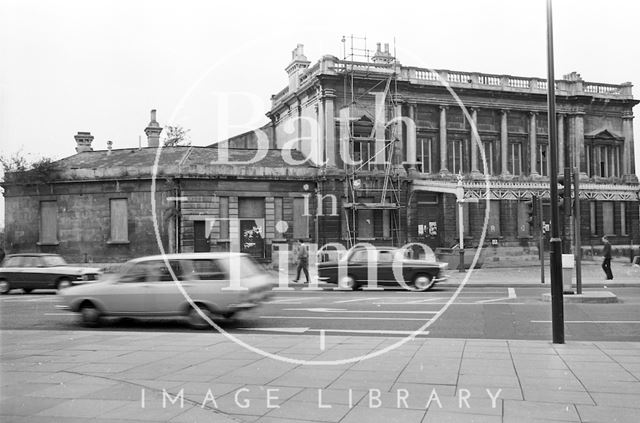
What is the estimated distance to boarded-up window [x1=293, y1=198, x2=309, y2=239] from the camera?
34.8 metres

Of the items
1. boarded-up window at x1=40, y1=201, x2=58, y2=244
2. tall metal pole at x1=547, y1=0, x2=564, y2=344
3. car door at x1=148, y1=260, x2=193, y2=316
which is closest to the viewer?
tall metal pole at x1=547, y1=0, x2=564, y2=344

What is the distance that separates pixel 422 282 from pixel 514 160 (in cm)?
2284

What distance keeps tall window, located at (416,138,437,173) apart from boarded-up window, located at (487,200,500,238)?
15.3 feet

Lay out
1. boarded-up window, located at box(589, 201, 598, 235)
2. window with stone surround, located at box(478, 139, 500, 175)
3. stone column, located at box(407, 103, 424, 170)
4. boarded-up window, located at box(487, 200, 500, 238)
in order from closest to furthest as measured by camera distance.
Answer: stone column, located at box(407, 103, 424, 170) < boarded-up window, located at box(487, 200, 500, 238) < window with stone surround, located at box(478, 139, 500, 175) < boarded-up window, located at box(589, 201, 598, 235)

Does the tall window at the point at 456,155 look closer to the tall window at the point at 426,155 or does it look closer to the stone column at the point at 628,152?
the tall window at the point at 426,155

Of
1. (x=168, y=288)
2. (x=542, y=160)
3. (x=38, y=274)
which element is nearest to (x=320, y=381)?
(x=168, y=288)

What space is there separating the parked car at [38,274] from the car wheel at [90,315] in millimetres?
8993

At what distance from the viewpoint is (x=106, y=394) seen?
692 centimetres

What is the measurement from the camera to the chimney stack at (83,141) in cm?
4038

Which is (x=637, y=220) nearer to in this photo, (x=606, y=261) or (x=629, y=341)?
(x=606, y=261)

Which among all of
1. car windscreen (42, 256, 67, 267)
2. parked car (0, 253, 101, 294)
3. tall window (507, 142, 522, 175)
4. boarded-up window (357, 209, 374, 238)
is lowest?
parked car (0, 253, 101, 294)

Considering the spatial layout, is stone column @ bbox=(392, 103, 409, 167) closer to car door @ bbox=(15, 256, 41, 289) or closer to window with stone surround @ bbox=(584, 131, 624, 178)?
window with stone surround @ bbox=(584, 131, 624, 178)

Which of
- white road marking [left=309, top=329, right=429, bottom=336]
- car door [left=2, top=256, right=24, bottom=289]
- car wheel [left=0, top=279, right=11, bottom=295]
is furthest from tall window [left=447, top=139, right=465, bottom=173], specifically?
white road marking [left=309, top=329, right=429, bottom=336]

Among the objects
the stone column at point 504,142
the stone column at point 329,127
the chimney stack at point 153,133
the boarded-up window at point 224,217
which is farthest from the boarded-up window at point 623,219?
the chimney stack at point 153,133
